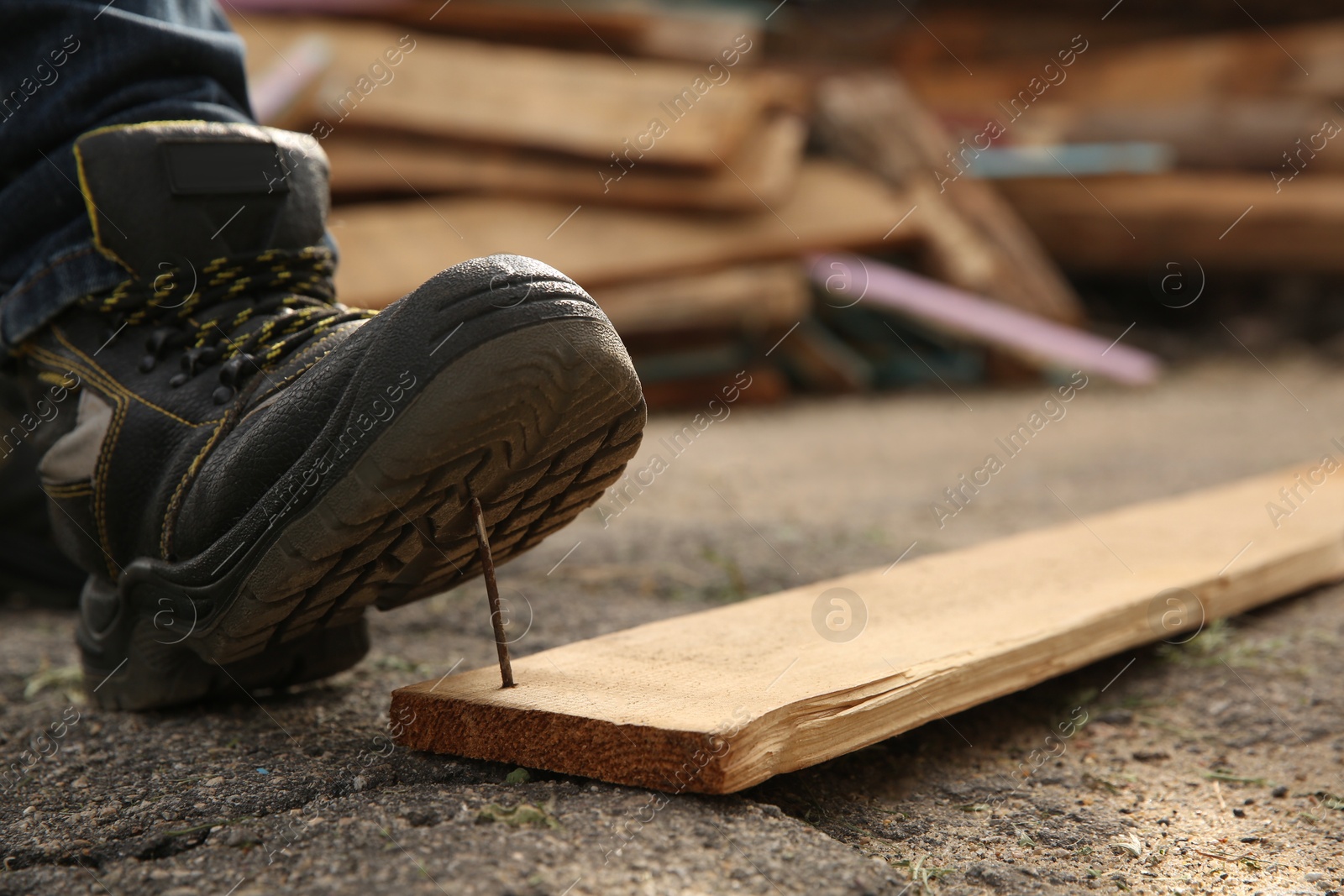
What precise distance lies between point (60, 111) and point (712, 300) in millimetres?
2679

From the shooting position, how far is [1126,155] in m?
4.99

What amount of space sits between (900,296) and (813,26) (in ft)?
9.10

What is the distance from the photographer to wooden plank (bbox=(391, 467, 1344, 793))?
964mm

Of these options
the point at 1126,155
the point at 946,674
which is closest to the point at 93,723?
the point at 946,674

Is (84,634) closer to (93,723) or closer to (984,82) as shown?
(93,723)

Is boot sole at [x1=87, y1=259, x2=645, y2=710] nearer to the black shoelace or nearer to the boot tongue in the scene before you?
the black shoelace

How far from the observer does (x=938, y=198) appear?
439 centimetres

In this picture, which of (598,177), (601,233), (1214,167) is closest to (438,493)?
(601,233)

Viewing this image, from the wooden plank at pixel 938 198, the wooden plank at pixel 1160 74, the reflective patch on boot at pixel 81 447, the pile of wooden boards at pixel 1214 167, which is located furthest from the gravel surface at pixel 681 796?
the wooden plank at pixel 1160 74

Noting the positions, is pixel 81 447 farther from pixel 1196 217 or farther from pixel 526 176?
pixel 1196 217

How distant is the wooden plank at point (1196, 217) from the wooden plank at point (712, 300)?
1558 millimetres

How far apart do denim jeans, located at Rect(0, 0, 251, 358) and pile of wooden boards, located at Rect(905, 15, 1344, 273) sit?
11.9ft

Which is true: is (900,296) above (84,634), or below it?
above

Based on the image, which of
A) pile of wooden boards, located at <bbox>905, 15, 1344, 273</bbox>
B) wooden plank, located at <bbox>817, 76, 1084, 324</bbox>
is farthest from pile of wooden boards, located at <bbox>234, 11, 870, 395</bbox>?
pile of wooden boards, located at <bbox>905, 15, 1344, 273</bbox>
